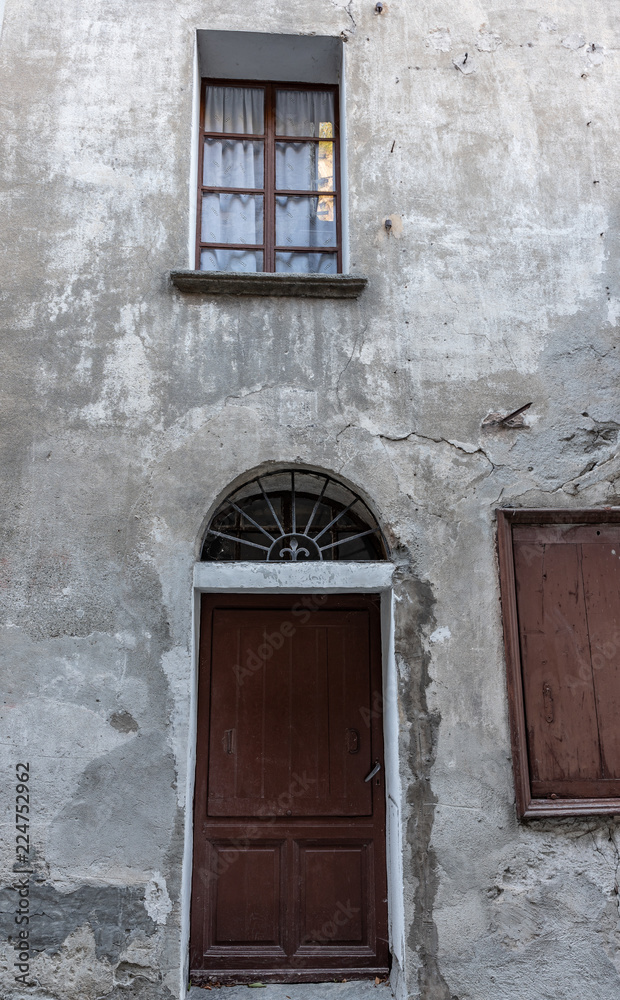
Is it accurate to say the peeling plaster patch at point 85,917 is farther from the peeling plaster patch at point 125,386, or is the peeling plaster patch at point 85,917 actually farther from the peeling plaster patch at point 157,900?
the peeling plaster patch at point 125,386

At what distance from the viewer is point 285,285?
14.8 ft

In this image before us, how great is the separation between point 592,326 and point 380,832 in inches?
138

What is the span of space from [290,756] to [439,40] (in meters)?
5.01

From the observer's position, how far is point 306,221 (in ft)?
16.6

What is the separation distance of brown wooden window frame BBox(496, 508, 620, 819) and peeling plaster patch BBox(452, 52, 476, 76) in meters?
3.16

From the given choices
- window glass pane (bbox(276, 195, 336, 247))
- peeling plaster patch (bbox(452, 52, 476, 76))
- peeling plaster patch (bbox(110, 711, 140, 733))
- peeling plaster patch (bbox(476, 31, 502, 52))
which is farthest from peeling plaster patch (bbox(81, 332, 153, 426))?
peeling plaster patch (bbox(476, 31, 502, 52))

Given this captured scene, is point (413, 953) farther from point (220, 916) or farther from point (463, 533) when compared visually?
point (463, 533)

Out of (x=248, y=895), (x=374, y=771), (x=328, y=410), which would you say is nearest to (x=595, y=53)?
(x=328, y=410)

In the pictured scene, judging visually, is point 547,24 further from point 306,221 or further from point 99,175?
point 99,175

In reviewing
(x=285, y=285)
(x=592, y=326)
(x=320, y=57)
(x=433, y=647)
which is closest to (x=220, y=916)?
(x=433, y=647)

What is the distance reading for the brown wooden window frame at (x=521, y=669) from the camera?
3.95 meters

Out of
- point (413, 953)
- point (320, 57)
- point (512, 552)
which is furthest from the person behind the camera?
point (320, 57)

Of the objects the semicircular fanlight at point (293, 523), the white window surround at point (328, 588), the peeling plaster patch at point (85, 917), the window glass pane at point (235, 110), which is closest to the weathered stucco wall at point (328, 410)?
the peeling plaster patch at point (85, 917)

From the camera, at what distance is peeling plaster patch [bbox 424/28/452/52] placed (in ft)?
16.4
